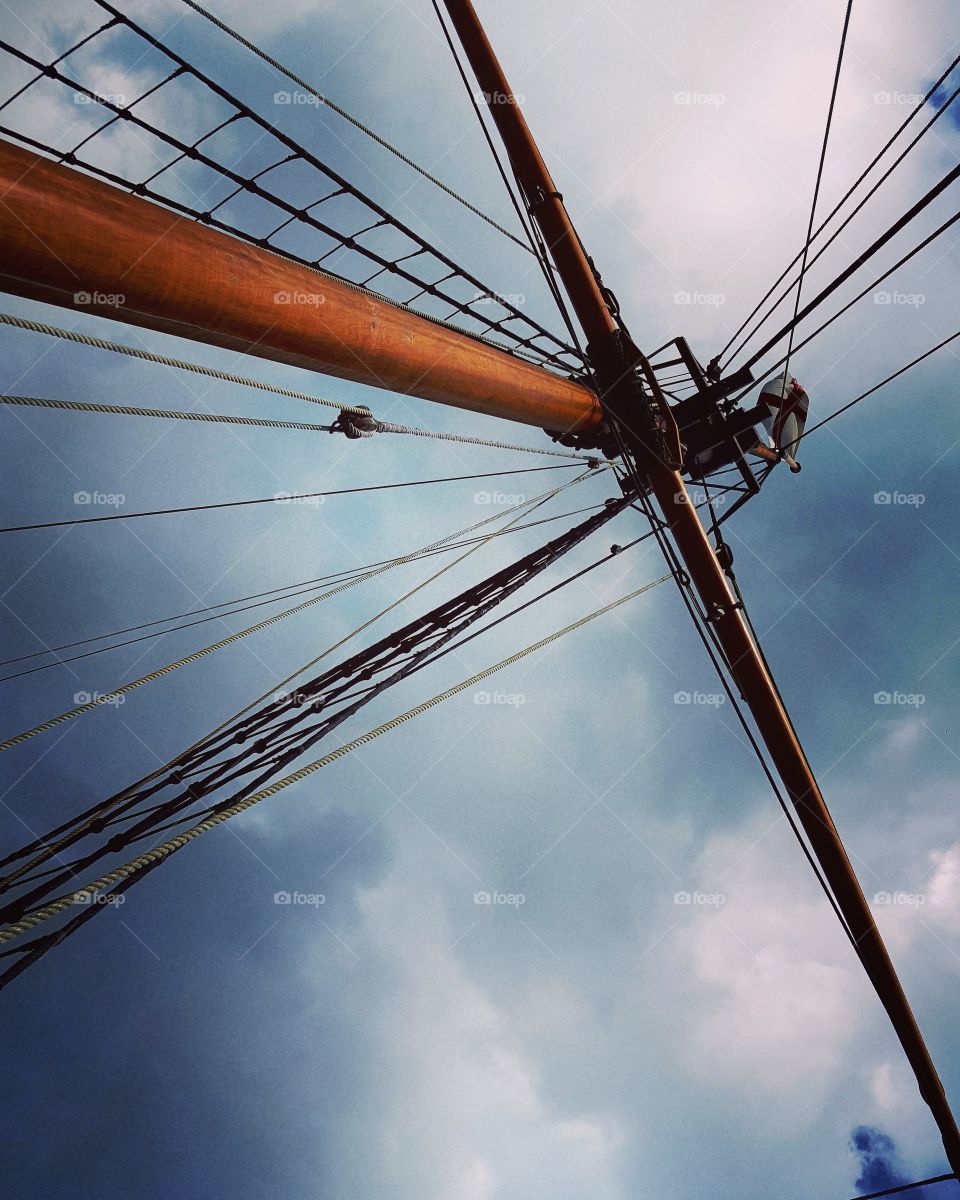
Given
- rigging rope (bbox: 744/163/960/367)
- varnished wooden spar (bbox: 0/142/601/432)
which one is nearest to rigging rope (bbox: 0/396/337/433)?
varnished wooden spar (bbox: 0/142/601/432)

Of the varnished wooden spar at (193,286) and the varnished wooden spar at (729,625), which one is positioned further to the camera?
the varnished wooden spar at (729,625)

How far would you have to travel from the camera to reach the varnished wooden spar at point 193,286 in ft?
7.33

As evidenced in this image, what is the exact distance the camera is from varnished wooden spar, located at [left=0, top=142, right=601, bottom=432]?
2234 mm

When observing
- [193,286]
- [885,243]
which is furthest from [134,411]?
[885,243]

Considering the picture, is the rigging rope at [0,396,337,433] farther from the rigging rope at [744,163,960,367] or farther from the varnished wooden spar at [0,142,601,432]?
the rigging rope at [744,163,960,367]

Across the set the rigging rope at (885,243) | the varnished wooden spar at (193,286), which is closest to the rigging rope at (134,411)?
the varnished wooden spar at (193,286)

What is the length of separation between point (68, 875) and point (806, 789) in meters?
6.41

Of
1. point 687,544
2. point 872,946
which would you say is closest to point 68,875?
point 687,544

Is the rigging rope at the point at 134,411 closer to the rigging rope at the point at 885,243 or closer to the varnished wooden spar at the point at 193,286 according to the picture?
the varnished wooden spar at the point at 193,286

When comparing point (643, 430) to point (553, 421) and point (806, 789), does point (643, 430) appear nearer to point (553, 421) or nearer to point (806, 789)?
point (553, 421)

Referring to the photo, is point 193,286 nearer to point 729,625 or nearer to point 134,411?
point 134,411

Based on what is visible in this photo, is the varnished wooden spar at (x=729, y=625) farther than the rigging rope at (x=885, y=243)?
Yes

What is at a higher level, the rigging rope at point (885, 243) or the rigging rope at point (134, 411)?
the rigging rope at point (885, 243)

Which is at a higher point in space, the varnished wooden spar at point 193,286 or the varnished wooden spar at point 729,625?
the varnished wooden spar at point 729,625
